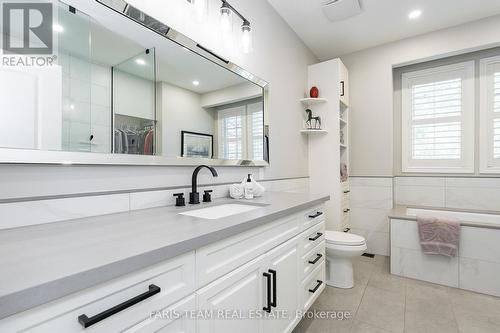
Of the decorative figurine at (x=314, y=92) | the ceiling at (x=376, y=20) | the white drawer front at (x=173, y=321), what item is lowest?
the white drawer front at (x=173, y=321)

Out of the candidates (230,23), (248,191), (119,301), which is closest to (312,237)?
(248,191)

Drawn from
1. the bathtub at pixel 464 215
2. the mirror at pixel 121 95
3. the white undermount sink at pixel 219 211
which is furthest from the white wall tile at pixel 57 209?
the bathtub at pixel 464 215

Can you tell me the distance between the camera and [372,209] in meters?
3.15

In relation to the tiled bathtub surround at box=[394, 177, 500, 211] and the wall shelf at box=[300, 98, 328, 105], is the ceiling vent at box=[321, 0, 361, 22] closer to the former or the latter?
the wall shelf at box=[300, 98, 328, 105]

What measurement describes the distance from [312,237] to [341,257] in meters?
0.75

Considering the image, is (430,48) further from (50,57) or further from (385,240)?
(50,57)

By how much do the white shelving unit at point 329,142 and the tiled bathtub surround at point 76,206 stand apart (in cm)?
194

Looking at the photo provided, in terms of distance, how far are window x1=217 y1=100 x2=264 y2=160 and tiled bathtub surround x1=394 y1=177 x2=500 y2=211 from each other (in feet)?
7.44

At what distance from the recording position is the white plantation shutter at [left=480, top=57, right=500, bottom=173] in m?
2.69

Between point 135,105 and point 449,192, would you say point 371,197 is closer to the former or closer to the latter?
point 449,192

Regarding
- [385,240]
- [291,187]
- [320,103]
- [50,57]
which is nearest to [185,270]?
[50,57]

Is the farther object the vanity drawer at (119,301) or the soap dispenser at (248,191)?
the soap dispenser at (248,191)

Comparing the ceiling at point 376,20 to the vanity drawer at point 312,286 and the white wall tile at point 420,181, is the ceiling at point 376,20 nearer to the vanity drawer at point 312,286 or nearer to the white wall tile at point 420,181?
the white wall tile at point 420,181

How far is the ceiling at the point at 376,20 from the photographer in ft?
7.67
